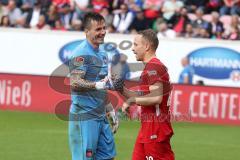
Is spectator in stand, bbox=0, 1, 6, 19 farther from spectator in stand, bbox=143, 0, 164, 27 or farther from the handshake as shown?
the handshake

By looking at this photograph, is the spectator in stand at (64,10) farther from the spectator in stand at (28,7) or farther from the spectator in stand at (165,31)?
the spectator in stand at (165,31)

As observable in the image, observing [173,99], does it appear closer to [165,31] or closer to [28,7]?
[165,31]

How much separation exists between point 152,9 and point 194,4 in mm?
1240

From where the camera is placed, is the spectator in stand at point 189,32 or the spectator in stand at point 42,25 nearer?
the spectator in stand at point 189,32

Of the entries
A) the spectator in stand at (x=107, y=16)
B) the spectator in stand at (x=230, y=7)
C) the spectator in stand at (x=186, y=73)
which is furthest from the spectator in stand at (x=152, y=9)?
the spectator in stand at (x=186, y=73)

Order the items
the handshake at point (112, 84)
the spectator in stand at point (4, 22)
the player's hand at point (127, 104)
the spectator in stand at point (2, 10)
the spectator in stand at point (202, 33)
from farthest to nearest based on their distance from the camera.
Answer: the spectator in stand at point (2, 10), the spectator in stand at point (4, 22), the spectator in stand at point (202, 33), the handshake at point (112, 84), the player's hand at point (127, 104)

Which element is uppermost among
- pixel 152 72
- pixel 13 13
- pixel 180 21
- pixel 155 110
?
pixel 13 13

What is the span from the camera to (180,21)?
20.9 m

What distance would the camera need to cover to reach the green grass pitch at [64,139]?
Answer: 41.7 ft

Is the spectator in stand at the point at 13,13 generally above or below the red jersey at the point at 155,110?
above

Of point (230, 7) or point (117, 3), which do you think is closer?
point (230, 7)

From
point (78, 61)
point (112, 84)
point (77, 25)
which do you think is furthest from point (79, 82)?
point (77, 25)

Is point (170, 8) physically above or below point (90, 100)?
above

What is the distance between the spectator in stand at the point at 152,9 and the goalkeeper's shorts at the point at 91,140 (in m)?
12.6
